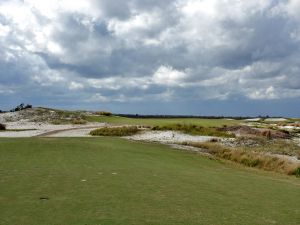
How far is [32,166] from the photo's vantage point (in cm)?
1552

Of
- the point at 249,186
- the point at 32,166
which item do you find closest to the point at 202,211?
the point at 249,186

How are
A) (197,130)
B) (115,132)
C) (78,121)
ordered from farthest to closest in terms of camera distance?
1. (78,121)
2. (197,130)
3. (115,132)

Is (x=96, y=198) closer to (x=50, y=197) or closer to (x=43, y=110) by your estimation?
(x=50, y=197)

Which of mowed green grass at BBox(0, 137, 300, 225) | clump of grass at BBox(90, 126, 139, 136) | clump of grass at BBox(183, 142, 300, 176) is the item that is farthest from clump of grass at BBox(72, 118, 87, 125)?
mowed green grass at BBox(0, 137, 300, 225)

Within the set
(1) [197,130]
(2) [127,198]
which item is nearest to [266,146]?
(1) [197,130]

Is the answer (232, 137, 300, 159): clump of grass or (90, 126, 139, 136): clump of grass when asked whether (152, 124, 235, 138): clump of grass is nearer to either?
(232, 137, 300, 159): clump of grass

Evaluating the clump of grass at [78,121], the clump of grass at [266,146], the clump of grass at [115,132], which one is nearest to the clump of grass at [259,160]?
the clump of grass at [266,146]

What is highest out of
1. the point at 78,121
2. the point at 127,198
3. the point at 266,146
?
the point at 78,121

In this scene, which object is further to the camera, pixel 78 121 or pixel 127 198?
pixel 78 121

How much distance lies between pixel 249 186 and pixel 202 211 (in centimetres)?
523

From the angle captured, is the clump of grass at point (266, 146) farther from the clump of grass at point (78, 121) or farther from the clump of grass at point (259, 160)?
the clump of grass at point (78, 121)

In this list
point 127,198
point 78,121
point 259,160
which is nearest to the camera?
point 127,198

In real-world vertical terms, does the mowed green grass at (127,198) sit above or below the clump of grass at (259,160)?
above

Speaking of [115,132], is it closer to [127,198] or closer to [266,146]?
[266,146]
